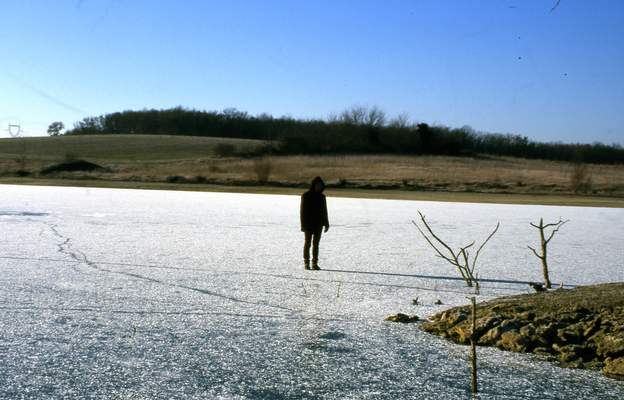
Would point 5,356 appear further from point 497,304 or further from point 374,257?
point 374,257

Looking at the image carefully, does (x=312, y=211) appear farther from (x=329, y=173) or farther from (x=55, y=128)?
(x=55, y=128)

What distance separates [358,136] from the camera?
70.5 metres

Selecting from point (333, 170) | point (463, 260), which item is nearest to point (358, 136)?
point (333, 170)

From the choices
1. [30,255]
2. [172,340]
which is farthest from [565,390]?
[30,255]

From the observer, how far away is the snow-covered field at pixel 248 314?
4.76m

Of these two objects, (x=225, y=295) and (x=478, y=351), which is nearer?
(x=478, y=351)

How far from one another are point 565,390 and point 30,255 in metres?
8.03

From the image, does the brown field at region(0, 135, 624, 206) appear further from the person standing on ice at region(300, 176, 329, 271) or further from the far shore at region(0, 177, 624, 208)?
the person standing on ice at region(300, 176, 329, 271)

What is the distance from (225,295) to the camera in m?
7.60

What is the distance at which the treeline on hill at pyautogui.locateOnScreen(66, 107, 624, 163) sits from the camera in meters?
65.2

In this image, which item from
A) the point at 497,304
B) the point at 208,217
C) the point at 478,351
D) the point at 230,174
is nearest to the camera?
the point at 478,351

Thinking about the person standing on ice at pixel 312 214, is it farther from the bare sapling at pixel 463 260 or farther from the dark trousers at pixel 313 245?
the bare sapling at pixel 463 260

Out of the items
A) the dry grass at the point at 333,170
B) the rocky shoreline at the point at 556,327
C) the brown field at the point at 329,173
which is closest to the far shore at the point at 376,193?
the brown field at the point at 329,173

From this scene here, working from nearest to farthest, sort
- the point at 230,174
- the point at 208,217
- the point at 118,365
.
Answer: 1. the point at 118,365
2. the point at 208,217
3. the point at 230,174
